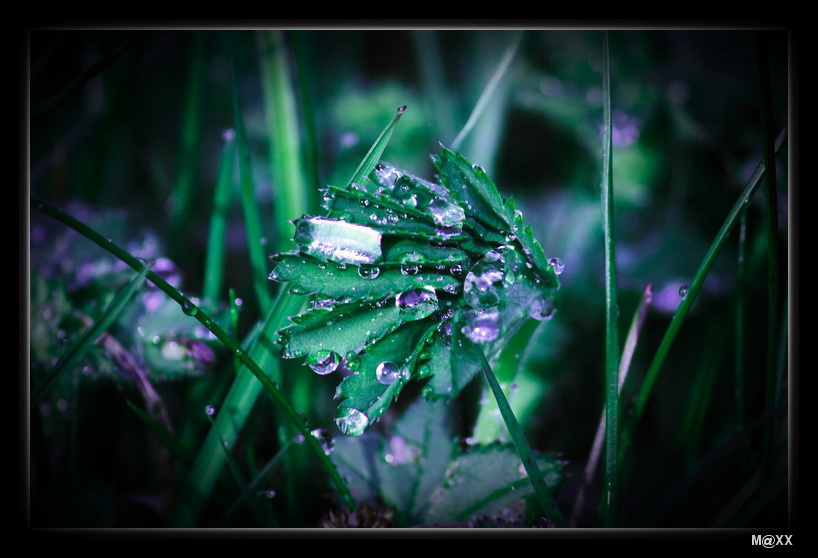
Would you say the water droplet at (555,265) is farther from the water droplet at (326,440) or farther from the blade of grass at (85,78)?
the blade of grass at (85,78)

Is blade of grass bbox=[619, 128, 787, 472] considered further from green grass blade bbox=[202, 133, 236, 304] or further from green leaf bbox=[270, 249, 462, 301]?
green grass blade bbox=[202, 133, 236, 304]

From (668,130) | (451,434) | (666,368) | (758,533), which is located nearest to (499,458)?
(451,434)

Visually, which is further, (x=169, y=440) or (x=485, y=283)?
(x=169, y=440)

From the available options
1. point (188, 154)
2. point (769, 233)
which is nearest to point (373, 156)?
point (769, 233)

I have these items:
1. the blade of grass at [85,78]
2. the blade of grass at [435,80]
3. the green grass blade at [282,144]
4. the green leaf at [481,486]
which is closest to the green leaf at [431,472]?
the green leaf at [481,486]

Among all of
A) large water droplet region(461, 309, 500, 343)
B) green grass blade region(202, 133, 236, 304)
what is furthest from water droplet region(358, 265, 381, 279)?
green grass blade region(202, 133, 236, 304)

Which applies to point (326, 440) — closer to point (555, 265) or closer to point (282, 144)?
point (555, 265)
